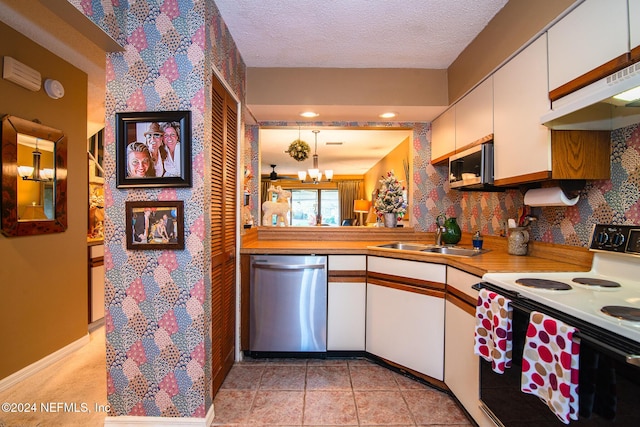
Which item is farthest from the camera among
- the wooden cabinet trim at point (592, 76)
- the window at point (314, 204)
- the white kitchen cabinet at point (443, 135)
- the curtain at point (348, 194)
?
the window at point (314, 204)

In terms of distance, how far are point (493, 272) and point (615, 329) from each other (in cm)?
69

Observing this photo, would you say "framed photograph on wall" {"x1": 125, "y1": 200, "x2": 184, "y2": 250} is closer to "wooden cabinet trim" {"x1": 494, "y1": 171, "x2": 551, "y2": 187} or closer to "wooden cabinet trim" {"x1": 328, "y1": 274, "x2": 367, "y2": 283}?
"wooden cabinet trim" {"x1": 328, "y1": 274, "x2": 367, "y2": 283}

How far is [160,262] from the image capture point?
1.73m

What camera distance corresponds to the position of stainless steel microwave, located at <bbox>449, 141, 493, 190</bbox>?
204cm

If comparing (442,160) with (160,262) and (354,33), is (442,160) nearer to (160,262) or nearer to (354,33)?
(354,33)

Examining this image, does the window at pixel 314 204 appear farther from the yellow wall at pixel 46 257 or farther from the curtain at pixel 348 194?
the yellow wall at pixel 46 257

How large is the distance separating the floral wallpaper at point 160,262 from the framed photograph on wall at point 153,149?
0.04 meters

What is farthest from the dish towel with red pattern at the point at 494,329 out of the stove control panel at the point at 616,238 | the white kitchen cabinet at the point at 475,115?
the white kitchen cabinet at the point at 475,115

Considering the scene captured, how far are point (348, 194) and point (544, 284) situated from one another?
29.0 feet

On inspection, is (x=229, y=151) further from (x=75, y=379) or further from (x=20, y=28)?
(x=75, y=379)

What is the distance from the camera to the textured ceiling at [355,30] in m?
1.91

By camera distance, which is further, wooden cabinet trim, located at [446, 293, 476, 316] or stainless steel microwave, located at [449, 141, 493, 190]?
stainless steel microwave, located at [449, 141, 493, 190]

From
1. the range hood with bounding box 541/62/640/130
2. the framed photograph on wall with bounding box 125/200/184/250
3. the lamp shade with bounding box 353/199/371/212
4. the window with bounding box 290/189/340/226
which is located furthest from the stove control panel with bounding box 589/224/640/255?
the window with bounding box 290/189/340/226

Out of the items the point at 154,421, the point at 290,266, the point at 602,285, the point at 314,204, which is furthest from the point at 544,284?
the point at 314,204
